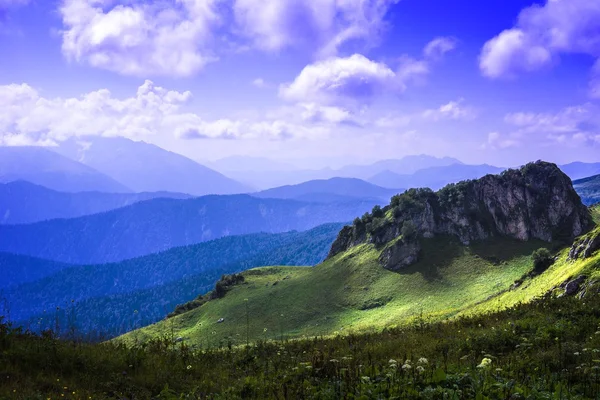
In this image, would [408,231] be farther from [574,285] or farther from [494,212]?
[574,285]

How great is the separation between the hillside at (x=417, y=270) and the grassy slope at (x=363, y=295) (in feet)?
0.59

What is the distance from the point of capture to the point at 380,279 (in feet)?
239

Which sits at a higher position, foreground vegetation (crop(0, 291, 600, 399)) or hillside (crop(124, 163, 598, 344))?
foreground vegetation (crop(0, 291, 600, 399))

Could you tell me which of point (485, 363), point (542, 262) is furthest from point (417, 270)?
point (485, 363)

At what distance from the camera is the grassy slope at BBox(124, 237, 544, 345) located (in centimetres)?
5850

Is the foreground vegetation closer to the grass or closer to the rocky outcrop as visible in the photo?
the rocky outcrop

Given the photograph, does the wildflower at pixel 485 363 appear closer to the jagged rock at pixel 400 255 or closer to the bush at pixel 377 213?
the jagged rock at pixel 400 255

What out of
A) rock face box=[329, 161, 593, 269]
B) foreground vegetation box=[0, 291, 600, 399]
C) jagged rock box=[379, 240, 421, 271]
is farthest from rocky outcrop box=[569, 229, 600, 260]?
foreground vegetation box=[0, 291, 600, 399]

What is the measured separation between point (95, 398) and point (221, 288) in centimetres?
8670

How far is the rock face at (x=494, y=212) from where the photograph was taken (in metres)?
70.2

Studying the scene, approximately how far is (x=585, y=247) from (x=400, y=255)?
34.4 meters

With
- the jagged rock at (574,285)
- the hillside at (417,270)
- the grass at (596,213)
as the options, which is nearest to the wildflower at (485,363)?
the jagged rock at (574,285)

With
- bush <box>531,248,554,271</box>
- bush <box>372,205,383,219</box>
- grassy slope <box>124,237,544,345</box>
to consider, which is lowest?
grassy slope <box>124,237,544,345</box>

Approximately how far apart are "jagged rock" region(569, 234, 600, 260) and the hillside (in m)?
7.33
